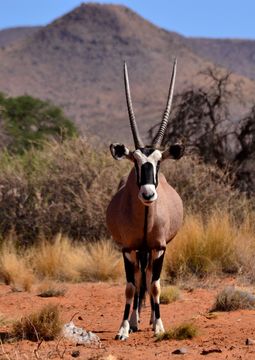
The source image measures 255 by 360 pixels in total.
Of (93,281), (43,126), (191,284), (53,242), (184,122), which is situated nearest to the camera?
(191,284)

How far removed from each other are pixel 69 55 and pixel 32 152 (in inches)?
3350

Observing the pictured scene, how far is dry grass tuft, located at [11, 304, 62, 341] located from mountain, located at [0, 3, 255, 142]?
74.6 meters

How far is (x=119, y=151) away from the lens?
8.57 metres

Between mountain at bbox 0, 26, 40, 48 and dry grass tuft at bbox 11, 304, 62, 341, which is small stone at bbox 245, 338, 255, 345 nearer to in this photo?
dry grass tuft at bbox 11, 304, 62, 341

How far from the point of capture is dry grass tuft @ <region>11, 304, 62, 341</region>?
798 centimetres

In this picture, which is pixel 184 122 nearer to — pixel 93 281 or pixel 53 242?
pixel 53 242

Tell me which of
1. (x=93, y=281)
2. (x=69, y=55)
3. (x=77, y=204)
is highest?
(x=69, y=55)

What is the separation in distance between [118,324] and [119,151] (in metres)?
2.02

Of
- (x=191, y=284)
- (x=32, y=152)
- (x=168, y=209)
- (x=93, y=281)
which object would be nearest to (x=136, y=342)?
(x=168, y=209)

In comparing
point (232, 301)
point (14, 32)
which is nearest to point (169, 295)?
point (232, 301)

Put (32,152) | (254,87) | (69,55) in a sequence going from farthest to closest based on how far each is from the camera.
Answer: (69,55)
(254,87)
(32,152)

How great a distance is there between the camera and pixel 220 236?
12906mm

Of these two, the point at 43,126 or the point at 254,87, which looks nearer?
the point at 43,126

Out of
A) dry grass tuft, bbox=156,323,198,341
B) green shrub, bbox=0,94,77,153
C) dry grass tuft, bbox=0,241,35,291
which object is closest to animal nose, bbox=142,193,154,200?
dry grass tuft, bbox=156,323,198,341
